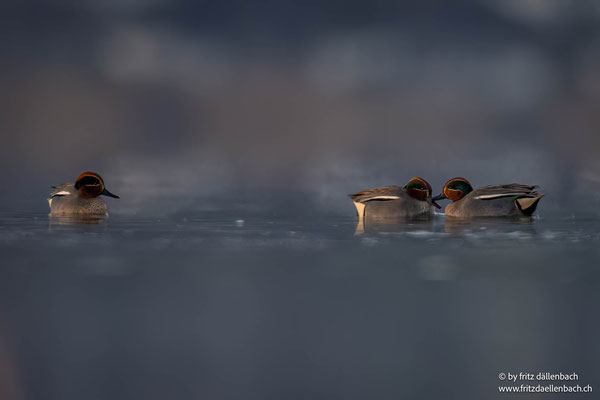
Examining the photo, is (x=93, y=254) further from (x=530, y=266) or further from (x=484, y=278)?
(x=530, y=266)

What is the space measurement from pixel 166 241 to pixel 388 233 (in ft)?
9.76

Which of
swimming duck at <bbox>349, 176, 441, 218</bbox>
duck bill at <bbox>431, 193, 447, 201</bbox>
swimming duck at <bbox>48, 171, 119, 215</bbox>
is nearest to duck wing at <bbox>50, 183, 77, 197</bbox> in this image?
swimming duck at <bbox>48, 171, 119, 215</bbox>

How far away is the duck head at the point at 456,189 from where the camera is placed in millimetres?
13105

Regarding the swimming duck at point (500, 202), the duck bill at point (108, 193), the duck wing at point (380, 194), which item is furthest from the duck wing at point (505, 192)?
the duck bill at point (108, 193)

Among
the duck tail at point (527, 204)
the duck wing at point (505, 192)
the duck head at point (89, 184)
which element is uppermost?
the duck head at point (89, 184)

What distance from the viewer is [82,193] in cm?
1312

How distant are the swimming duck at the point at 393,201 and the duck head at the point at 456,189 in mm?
801

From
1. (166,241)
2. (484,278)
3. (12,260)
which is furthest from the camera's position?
(166,241)

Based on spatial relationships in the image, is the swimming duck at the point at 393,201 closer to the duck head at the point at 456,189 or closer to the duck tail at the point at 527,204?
the duck head at the point at 456,189

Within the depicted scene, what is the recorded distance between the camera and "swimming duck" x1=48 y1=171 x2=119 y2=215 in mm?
12914

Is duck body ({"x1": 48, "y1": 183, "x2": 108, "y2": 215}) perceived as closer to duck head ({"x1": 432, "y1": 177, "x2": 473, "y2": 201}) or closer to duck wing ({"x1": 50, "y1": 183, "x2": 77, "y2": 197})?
duck wing ({"x1": 50, "y1": 183, "x2": 77, "y2": 197})

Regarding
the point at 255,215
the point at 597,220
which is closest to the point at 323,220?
the point at 255,215

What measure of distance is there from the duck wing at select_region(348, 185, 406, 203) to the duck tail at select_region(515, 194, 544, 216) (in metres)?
2.15

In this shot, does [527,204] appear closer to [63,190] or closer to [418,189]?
[418,189]
